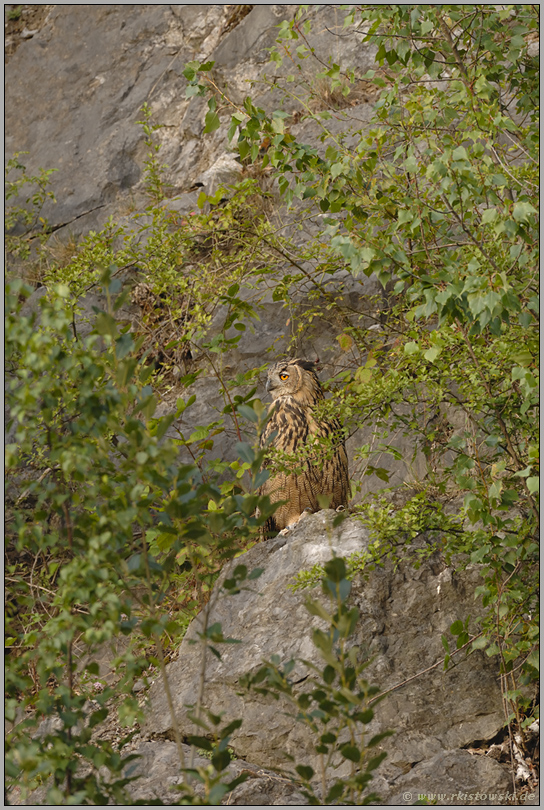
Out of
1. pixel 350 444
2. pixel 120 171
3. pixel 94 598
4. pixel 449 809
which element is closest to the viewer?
pixel 94 598

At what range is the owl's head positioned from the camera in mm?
4527

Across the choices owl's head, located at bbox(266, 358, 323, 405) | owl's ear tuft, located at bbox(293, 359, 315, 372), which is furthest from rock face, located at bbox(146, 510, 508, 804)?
owl's ear tuft, located at bbox(293, 359, 315, 372)

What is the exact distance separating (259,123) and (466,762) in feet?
8.36

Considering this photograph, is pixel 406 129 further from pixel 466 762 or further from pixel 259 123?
pixel 466 762

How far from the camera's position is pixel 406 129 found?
284 centimetres

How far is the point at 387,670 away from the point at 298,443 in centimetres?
143

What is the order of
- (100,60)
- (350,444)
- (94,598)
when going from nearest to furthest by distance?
(94,598), (350,444), (100,60)

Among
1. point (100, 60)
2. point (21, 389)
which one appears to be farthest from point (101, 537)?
point (100, 60)

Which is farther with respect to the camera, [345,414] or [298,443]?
[298,443]

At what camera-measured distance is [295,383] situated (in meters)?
4.53

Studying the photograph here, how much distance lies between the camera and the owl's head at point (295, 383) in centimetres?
453

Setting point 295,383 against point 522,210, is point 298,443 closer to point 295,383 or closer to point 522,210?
point 295,383

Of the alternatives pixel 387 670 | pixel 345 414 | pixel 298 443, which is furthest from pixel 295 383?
pixel 387 670

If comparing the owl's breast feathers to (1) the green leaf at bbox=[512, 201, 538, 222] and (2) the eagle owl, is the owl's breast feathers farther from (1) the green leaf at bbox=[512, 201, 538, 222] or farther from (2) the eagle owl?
(1) the green leaf at bbox=[512, 201, 538, 222]
